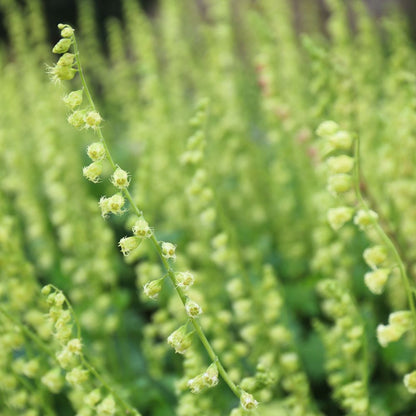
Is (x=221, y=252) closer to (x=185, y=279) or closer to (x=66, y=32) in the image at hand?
(x=185, y=279)

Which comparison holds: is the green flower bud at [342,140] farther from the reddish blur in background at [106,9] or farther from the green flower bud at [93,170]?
the reddish blur in background at [106,9]

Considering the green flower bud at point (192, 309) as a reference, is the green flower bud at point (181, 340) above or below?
below

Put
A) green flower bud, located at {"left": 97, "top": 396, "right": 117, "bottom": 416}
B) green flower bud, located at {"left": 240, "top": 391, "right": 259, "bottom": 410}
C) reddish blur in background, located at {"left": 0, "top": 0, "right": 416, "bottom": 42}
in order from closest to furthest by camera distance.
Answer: green flower bud, located at {"left": 240, "top": 391, "right": 259, "bottom": 410}, green flower bud, located at {"left": 97, "top": 396, "right": 117, "bottom": 416}, reddish blur in background, located at {"left": 0, "top": 0, "right": 416, "bottom": 42}

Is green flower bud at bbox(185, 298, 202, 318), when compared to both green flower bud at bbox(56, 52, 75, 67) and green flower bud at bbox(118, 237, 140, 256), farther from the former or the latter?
green flower bud at bbox(56, 52, 75, 67)

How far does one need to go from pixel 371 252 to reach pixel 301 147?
244 cm

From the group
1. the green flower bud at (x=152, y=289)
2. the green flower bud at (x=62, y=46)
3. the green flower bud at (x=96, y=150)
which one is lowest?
the green flower bud at (x=152, y=289)

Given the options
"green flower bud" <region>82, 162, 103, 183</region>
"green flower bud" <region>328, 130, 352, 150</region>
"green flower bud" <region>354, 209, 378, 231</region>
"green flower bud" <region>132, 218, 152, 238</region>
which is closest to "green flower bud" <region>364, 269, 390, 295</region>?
"green flower bud" <region>354, 209, 378, 231</region>

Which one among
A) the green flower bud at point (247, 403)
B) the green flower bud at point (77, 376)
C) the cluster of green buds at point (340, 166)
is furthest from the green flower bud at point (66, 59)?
the green flower bud at point (247, 403)

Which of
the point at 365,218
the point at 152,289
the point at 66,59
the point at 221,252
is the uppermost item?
the point at 66,59

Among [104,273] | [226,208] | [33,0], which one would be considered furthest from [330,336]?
[33,0]

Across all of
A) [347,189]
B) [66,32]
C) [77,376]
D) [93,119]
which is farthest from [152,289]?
[66,32]

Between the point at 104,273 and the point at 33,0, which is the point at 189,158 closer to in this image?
the point at 104,273

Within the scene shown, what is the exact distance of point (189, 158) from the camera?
88.4 inches

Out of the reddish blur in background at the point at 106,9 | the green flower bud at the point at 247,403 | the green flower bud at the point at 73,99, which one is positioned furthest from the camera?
the reddish blur in background at the point at 106,9
